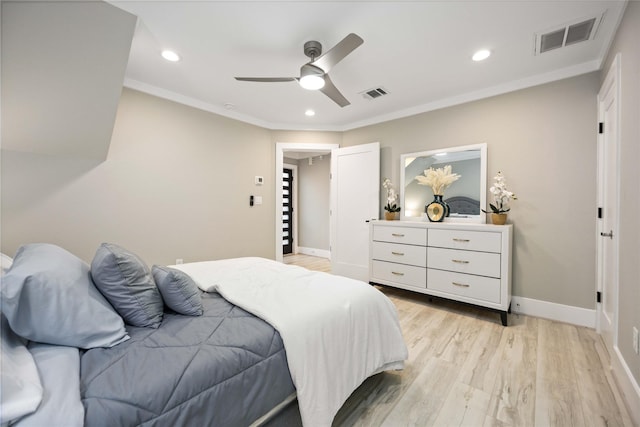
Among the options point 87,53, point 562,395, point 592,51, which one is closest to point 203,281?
point 87,53

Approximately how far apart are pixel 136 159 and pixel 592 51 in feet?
14.9

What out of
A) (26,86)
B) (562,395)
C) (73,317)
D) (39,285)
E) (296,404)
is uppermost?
(26,86)

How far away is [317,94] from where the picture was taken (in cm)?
315

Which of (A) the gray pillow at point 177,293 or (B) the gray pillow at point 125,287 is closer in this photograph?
(B) the gray pillow at point 125,287

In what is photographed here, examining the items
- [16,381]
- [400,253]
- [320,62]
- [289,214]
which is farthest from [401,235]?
[289,214]

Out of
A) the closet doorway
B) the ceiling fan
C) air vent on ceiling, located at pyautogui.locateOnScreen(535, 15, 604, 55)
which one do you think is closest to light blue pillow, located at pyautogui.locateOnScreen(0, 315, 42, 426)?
the ceiling fan

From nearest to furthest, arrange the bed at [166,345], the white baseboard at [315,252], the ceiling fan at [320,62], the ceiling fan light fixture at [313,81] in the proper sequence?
the bed at [166,345] < the ceiling fan at [320,62] < the ceiling fan light fixture at [313,81] < the white baseboard at [315,252]

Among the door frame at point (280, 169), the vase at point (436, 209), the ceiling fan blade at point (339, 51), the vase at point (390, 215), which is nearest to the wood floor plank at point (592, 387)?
the vase at point (436, 209)

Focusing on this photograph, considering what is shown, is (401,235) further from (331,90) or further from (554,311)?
(331,90)

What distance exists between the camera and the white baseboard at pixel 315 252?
6.04 meters

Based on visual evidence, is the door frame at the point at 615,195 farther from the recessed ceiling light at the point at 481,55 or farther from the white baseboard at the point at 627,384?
the recessed ceiling light at the point at 481,55

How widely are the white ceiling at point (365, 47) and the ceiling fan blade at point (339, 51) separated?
0.26 m

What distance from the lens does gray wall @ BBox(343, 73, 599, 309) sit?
2.51 metres

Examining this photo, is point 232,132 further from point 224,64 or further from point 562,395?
point 562,395
